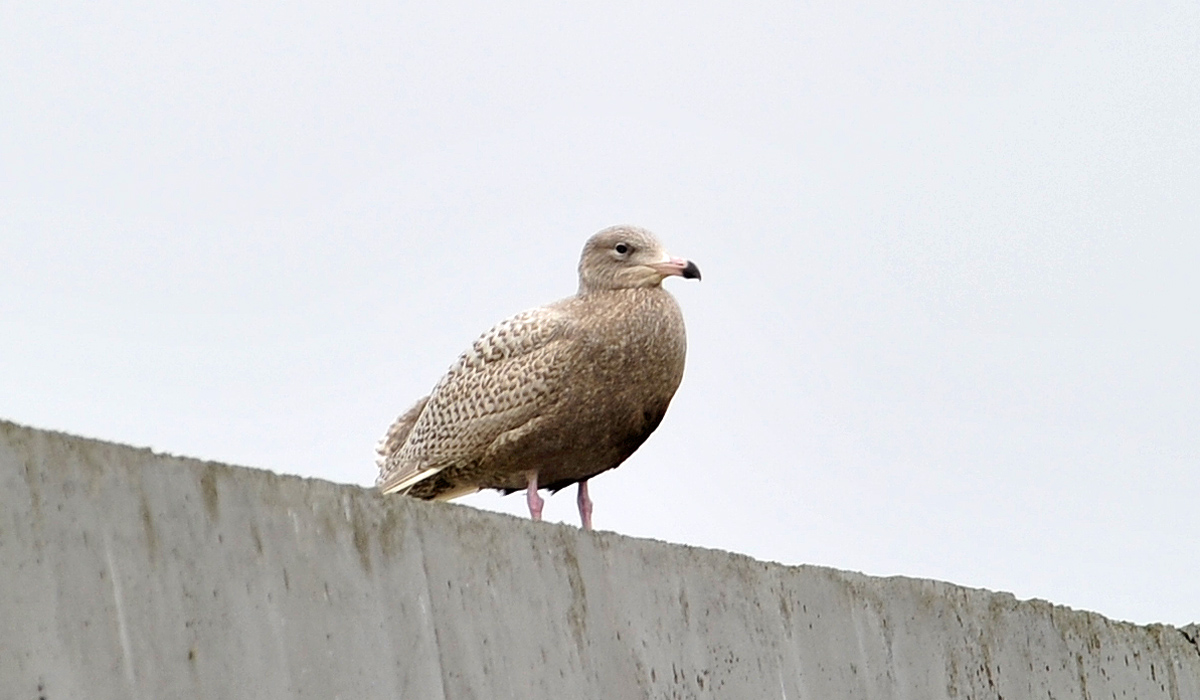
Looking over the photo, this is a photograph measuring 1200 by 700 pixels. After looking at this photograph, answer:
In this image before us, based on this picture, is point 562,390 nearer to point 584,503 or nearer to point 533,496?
point 533,496

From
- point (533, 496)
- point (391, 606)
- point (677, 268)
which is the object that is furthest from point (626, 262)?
point (391, 606)

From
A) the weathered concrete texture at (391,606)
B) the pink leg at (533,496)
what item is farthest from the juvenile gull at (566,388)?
the weathered concrete texture at (391,606)

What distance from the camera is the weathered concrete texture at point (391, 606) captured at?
335cm

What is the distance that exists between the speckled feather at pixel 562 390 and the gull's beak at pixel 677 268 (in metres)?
0.04

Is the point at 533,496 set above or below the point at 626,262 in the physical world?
below

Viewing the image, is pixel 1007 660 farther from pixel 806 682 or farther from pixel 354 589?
pixel 354 589

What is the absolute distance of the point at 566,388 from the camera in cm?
742

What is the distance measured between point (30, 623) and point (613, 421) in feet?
14.1

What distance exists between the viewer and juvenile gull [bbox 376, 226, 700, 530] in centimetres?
744

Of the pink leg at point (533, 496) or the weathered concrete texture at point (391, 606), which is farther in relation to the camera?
the pink leg at point (533, 496)

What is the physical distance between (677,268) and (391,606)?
394 centimetres

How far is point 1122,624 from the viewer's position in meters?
6.36

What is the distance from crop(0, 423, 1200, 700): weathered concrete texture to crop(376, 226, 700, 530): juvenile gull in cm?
204

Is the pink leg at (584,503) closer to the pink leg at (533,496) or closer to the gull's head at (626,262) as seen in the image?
the pink leg at (533,496)
